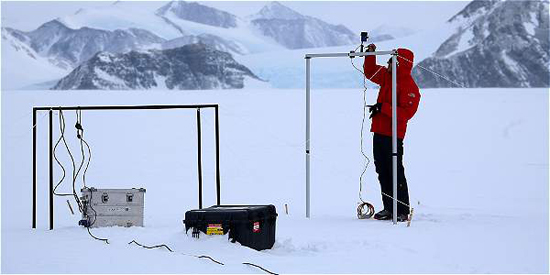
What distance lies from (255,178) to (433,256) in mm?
5839

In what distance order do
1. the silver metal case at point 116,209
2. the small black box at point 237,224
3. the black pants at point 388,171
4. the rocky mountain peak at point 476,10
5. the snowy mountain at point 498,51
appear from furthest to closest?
the rocky mountain peak at point 476,10
the snowy mountain at point 498,51
the black pants at point 388,171
the silver metal case at point 116,209
the small black box at point 237,224

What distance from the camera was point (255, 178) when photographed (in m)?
10.6

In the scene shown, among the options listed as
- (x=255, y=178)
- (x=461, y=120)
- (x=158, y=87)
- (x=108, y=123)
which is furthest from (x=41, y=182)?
(x=158, y=87)

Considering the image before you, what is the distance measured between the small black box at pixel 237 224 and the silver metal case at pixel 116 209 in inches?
41.6

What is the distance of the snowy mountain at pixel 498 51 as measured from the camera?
14100 centimetres

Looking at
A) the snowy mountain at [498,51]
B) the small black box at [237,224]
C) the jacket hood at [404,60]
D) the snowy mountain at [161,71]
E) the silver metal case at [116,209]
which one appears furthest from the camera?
the snowy mountain at [498,51]

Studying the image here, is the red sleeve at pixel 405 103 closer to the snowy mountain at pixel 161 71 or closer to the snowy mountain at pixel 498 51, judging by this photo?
the snowy mountain at pixel 161 71

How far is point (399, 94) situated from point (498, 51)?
152 metres

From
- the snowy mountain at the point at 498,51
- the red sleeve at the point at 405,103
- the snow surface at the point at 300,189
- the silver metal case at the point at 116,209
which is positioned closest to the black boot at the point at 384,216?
the snow surface at the point at 300,189

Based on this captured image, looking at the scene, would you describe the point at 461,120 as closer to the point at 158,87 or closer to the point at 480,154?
the point at 480,154

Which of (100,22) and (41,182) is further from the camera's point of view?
(100,22)

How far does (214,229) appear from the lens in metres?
4.97

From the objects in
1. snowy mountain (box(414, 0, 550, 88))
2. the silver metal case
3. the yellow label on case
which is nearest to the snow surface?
the yellow label on case

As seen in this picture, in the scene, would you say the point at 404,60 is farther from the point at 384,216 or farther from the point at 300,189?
the point at 300,189
